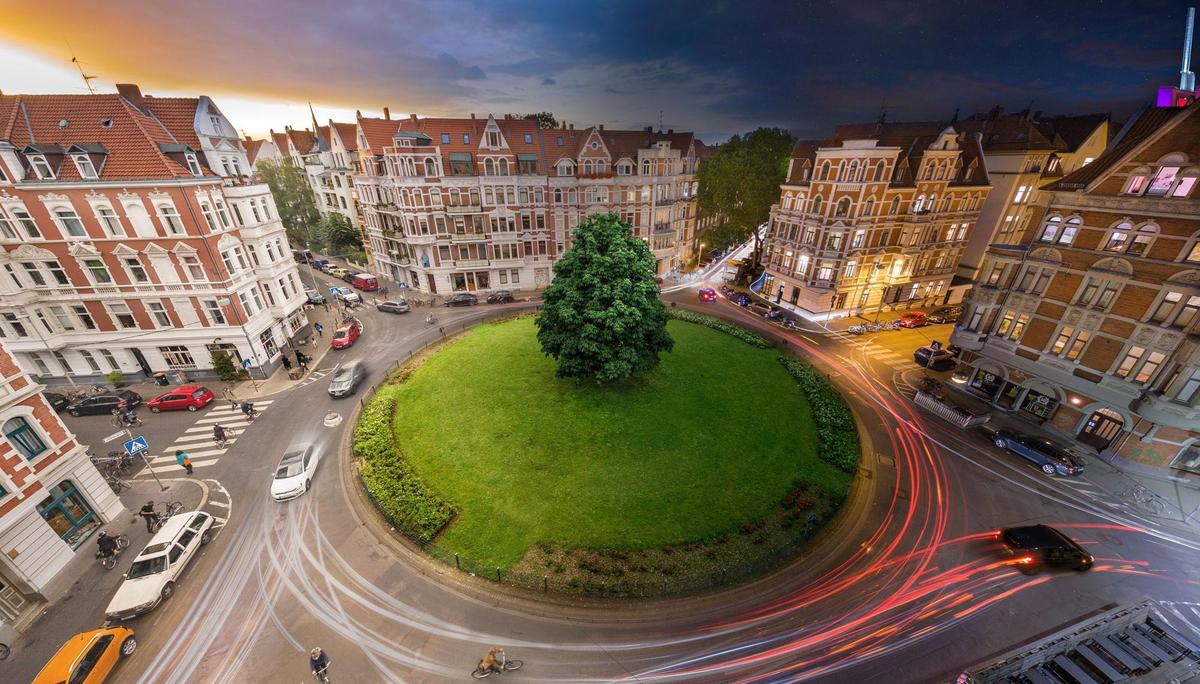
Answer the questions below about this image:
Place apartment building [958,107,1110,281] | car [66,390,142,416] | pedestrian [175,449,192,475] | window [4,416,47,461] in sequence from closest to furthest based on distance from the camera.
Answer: window [4,416,47,461], pedestrian [175,449,192,475], car [66,390,142,416], apartment building [958,107,1110,281]

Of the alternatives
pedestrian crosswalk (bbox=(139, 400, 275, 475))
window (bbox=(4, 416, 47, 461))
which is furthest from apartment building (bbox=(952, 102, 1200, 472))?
window (bbox=(4, 416, 47, 461))

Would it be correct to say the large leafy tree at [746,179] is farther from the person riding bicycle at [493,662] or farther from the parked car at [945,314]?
the person riding bicycle at [493,662]

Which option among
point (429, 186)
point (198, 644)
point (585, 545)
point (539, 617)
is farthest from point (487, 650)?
point (429, 186)

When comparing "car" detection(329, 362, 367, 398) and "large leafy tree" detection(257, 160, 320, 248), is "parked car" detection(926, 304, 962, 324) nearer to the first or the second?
"car" detection(329, 362, 367, 398)

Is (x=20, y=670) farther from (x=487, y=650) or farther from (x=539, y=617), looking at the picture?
(x=539, y=617)

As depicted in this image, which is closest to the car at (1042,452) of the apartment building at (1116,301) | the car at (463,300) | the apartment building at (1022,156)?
the apartment building at (1116,301)

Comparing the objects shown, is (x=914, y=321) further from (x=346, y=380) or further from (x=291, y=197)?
(x=291, y=197)
